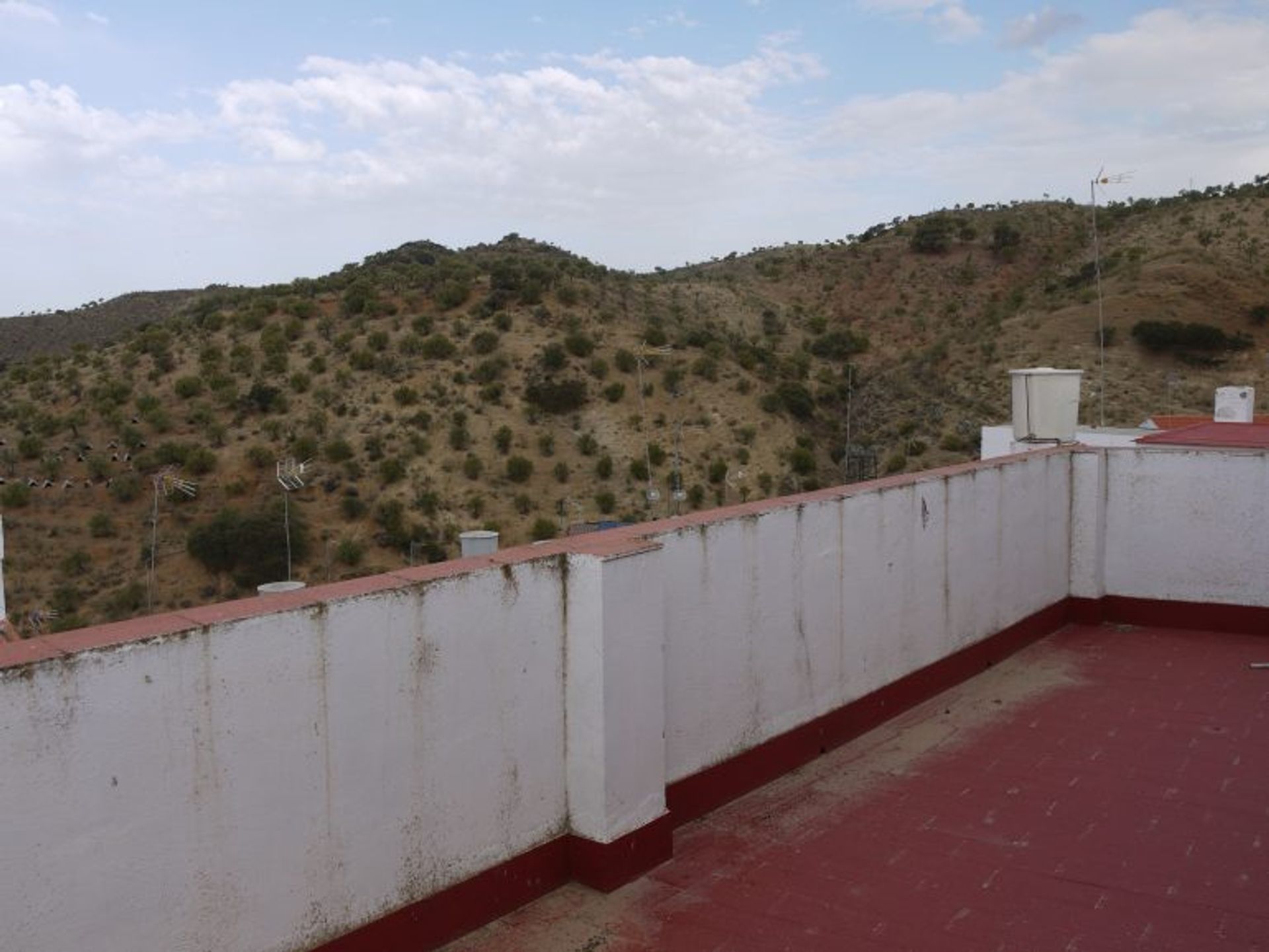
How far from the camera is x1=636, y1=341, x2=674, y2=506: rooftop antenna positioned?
29.0 meters

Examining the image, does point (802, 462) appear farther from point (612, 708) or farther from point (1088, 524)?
point (612, 708)

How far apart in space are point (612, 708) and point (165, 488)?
26249 millimetres

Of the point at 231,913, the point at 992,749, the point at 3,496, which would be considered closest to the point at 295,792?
the point at 231,913

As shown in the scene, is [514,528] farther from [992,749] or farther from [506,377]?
[992,749]

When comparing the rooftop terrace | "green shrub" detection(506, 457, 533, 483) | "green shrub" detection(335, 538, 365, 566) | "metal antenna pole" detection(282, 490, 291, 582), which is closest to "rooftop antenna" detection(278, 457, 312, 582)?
"metal antenna pole" detection(282, 490, 291, 582)

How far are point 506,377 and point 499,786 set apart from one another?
3061 centimetres

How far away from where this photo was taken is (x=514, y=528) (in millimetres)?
27531

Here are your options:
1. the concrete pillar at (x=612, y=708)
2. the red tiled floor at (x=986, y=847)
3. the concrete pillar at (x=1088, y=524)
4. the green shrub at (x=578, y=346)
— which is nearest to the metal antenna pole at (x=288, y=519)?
the green shrub at (x=578, y=346)

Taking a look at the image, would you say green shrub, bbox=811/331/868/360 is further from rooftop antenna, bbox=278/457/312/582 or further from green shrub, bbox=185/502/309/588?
green shrub, bbox=185/502/309/588

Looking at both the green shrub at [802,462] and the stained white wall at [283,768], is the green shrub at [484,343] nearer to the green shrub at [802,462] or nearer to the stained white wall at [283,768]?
the green shrub at [802,462]

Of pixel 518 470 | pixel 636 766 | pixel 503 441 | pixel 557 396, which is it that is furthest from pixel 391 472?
pixel 636 766

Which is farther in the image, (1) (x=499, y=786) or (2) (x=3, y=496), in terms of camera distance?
(2) (x=3, y=496)

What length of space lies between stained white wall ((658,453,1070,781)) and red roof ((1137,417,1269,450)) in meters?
1.86

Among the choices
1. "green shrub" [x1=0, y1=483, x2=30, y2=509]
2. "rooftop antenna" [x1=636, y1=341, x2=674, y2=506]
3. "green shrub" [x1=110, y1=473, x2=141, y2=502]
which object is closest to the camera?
"green shrub" [x1=0, y1=483, x2=30, y2=509]
